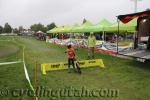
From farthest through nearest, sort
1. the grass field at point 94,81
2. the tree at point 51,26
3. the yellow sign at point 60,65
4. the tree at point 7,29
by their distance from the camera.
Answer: the tree at point 7,29 < the tree at point 51,26 < the yellow sign at point 60,65 < the grass field at point 94,81

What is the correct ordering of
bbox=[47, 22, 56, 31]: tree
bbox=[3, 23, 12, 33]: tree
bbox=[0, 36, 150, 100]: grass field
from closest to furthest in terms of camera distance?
1. bbox=[0, 36, 150, 100]: grass field
2. bbox=[47, 22, 56, 31]: tree
3. bbox=[3, 23, 12, 33]: tree

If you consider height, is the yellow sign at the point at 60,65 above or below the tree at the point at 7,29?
below

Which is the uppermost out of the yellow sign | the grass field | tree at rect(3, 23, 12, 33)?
tree at rect(3, 23, 12, 33)

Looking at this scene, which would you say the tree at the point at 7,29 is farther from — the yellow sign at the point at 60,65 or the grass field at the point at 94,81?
the yellow sign at the point at 60,65

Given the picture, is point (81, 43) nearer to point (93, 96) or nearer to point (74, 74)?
point (74, 74)

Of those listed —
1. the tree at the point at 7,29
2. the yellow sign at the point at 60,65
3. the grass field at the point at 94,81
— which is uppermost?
the tree at the point at 7,29

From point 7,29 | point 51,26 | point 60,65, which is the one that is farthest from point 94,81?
point 7,29

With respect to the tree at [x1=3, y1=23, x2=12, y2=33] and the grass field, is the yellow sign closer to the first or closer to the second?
the grass field

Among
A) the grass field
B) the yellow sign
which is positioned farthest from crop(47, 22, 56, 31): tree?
the grass field

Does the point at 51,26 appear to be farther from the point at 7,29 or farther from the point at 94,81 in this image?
the point at 94,81

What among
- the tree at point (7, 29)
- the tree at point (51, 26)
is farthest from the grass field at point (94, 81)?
the tree at point (7, 29)

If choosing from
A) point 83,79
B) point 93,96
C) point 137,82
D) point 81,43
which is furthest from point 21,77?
point 81,43

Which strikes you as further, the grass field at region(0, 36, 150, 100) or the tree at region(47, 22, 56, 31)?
the tree at region(47, 22, 56, 31)

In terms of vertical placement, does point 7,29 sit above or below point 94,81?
above
